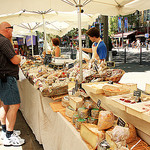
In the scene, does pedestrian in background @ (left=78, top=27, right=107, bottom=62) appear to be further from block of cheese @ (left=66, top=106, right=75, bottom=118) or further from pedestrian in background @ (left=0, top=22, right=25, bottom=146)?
block of cheese @ (left=66, top=106, right=75, bottom=118)

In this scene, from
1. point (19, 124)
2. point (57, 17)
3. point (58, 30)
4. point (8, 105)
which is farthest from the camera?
point (58, 30)

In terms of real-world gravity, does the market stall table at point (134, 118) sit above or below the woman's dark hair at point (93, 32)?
below

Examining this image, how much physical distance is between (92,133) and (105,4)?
2968 millimetres

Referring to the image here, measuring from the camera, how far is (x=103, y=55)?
349 centimetres

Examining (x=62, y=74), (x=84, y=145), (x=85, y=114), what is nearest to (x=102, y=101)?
(x=85, y=114)

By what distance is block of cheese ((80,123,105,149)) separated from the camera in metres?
1.19

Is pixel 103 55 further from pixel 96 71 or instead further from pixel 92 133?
pixel 92 133

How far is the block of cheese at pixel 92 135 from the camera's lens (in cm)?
119

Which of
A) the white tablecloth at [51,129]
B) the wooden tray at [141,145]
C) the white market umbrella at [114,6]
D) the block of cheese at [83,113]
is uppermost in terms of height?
the white market umbrella at [114,6]

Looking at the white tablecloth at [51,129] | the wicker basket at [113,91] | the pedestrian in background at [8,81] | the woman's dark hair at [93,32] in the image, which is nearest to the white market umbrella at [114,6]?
the woman's dark hair at [93,32]

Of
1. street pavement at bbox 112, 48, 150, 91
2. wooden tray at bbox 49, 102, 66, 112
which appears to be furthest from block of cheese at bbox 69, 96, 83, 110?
street pavement at bbox 112, 48, 150, 91

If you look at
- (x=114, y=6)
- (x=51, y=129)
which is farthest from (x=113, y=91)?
(x=114, y=6)

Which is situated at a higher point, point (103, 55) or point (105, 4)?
point (105, 4)

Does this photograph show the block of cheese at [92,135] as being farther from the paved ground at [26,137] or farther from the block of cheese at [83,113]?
the paved ground at [26,137]
